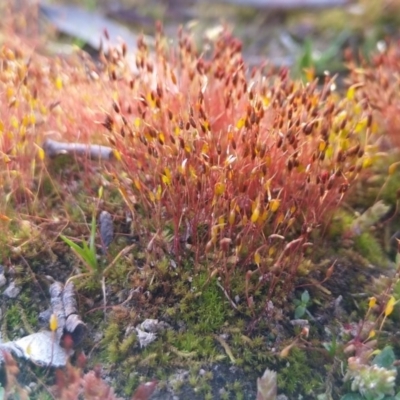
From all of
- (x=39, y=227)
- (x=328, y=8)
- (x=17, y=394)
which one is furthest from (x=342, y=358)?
(x=328, y=8)

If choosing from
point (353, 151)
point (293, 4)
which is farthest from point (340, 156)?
point (293, 4)

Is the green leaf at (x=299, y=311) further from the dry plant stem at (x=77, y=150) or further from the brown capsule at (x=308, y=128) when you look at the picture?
the dry plant stem at (x=77, y=150)

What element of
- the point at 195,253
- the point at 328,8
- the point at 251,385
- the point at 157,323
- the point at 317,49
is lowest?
the point at 251,385

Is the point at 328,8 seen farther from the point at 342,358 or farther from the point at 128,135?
the point at 342,358

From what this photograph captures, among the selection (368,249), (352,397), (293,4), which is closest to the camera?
→ (352,397)

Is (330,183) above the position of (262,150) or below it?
below

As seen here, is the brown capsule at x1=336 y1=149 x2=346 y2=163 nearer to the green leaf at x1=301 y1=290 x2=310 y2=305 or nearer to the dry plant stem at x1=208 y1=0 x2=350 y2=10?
the green leaf at x1=301 y1=290 x2=310 y2=305

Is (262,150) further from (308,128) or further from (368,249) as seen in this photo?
(368,249)
